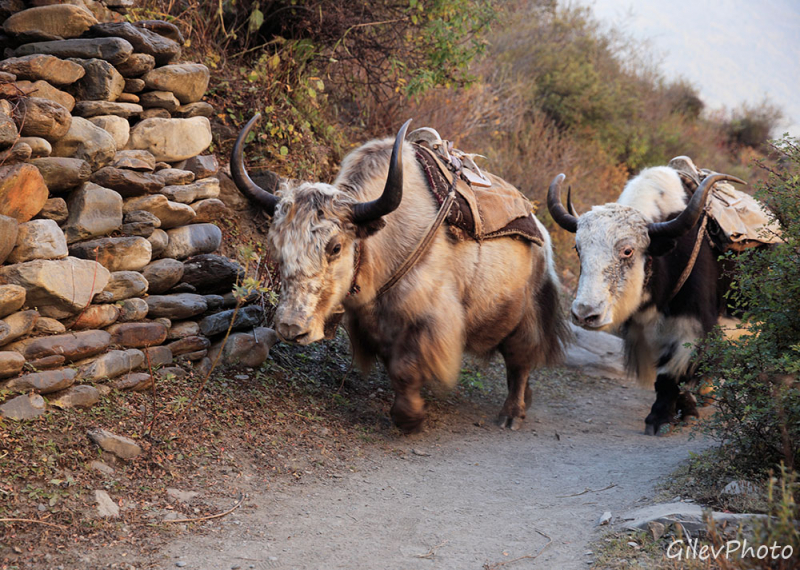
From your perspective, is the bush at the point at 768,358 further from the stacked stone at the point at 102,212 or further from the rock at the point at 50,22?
the rock at the point at 50,22

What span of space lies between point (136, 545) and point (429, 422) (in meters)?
2.35

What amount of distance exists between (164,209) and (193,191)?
0.92ft

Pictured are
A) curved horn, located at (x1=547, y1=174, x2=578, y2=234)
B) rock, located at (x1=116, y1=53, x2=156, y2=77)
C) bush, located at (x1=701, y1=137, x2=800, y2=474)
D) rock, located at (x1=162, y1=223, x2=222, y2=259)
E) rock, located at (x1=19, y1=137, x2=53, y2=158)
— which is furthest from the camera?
curved horn, located at (x1=547, y1=174, x2=578, y2=234)

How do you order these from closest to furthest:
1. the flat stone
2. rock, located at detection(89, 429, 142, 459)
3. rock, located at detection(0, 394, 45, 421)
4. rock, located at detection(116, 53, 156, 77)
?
rock, located at detection(0, 394, 45, 421), rock, located at detection(89, 429, 142, 459), the flat stone, rock, located at detection(116, 53, 156, 77)

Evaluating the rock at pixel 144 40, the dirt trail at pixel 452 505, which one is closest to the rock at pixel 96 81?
the rock at pixel 144 40

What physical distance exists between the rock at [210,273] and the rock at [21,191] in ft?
3.18

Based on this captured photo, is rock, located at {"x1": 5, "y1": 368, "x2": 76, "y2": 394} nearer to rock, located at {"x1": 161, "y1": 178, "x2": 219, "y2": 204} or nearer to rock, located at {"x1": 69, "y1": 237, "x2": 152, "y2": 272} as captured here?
rock, located at {"x1": 69, "y1": 237, "x2": 152, "y2": 272}

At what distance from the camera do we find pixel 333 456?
3.71m

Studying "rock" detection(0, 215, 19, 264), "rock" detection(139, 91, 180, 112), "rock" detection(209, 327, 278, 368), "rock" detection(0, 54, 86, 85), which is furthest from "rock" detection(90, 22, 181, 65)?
"rock" detection(209, 327, 278, 368)

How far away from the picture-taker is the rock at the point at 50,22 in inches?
146

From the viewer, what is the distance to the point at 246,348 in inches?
161

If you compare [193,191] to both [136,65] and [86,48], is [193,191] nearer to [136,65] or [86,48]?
[136,65]

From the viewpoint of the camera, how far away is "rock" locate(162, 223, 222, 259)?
3.98 metres

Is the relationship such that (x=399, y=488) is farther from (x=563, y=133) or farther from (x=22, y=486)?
(x=563, y=133)
